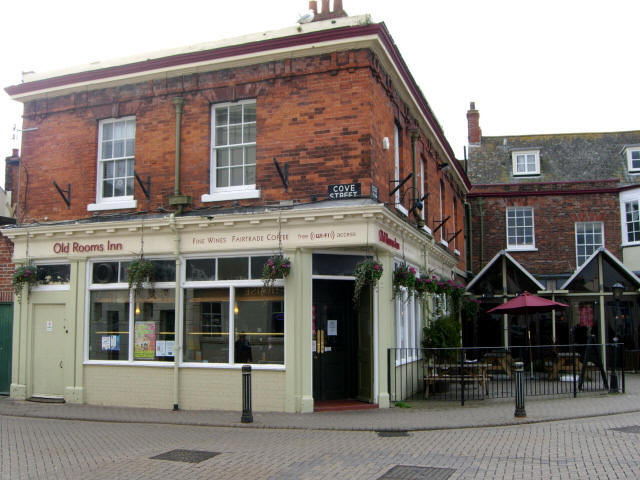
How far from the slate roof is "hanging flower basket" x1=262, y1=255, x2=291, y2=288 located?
1978cm

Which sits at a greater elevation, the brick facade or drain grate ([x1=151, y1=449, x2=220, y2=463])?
the brick facade

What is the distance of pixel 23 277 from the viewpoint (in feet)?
48.8

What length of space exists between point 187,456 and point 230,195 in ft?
20.2

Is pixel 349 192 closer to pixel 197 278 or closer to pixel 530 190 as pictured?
pixel 197 278

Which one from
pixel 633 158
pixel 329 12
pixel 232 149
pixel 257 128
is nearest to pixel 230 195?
pixel 232 149

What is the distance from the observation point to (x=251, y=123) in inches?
547

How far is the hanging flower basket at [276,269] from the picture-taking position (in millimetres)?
12383

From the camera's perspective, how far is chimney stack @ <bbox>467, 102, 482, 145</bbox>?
32.9m

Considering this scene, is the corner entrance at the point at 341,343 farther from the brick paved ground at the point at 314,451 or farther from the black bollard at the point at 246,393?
the brick paved ground at the point at 314,451

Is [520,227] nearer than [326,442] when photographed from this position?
No

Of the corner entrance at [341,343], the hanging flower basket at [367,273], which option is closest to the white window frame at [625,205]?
the corner entrance at [341,343]

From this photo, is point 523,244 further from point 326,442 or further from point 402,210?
point 326,442

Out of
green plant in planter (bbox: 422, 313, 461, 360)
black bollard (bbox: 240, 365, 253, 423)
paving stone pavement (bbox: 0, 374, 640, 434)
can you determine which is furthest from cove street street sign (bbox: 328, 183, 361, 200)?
green plant in planter (bbox: 422, 313, 461, 360)

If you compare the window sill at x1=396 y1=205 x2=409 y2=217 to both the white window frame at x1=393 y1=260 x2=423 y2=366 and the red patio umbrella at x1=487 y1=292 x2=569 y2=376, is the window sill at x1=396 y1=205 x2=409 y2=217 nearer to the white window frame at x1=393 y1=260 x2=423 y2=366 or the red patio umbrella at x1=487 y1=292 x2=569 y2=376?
the white window frame at x1=393 y1=260 x2=423 y2=366
